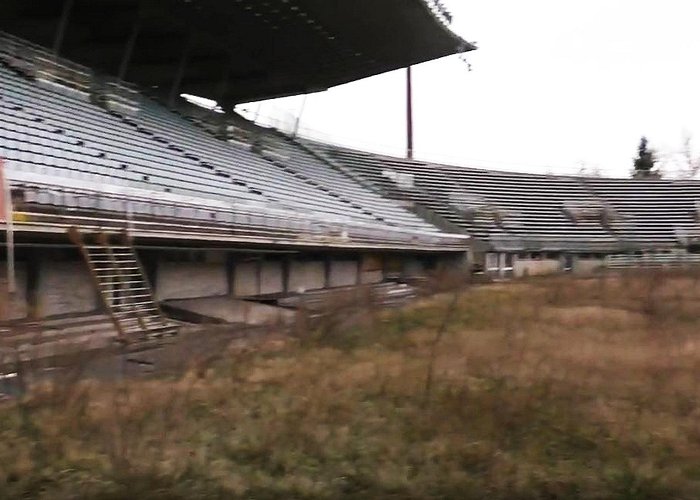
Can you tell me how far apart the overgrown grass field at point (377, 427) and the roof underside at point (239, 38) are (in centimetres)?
2171

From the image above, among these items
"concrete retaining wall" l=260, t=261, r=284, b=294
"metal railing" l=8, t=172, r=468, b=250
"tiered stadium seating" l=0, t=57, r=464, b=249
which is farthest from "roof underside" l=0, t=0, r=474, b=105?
"concrete retaining wall" l=260, t=261, r=284, b=294

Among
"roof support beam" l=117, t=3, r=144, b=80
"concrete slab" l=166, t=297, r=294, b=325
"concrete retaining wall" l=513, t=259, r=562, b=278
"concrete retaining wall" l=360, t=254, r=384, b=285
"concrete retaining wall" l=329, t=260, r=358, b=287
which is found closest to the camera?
"concrete slab" l=166, t=297, r=294, b=325

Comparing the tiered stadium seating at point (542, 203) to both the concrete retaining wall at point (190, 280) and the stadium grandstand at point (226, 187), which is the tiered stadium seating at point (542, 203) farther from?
the concrete retaining wall at point (190, 280)

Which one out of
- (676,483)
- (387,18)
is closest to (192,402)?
(676,483)

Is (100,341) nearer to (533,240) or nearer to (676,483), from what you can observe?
(676,483)

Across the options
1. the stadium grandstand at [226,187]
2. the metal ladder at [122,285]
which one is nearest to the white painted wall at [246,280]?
the stadium grandstand at [226,187]

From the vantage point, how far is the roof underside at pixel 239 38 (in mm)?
27734

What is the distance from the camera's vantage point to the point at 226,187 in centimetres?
2238

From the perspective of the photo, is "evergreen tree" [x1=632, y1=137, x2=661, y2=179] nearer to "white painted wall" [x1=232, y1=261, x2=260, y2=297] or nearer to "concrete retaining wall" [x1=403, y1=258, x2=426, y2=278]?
"concrete retaining wall" [x1=403, y1=258, x2=426, y2=278]

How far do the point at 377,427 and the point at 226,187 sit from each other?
55.2ft

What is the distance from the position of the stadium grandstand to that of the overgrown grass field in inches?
86.5

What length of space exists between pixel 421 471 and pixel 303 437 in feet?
3.75

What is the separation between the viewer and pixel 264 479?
201 inches

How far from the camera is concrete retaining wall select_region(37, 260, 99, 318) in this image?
13297 millimetres
